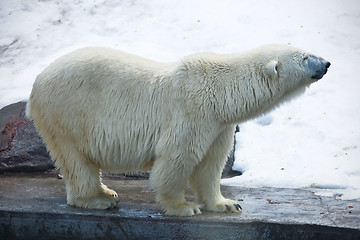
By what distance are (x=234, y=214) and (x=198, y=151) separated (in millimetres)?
671

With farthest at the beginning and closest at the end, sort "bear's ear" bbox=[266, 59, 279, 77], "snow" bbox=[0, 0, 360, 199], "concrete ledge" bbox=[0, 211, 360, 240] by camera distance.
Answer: "snow" bbox=[0, 0, 360, 199] → "bear's ear" bbox=[266, 59, 279, 77] → "concrete ledge" bbox=[0, 211, 360, 240]

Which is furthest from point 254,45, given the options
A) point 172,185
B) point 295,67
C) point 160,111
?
point 172,185

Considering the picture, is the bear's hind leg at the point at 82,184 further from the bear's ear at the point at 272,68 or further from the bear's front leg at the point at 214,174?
the bear's ear at the point at 272,68

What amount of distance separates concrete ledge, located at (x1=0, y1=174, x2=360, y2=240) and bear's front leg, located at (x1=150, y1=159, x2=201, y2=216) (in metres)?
0.11

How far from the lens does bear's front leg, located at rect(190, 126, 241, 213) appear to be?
4867 millimetres

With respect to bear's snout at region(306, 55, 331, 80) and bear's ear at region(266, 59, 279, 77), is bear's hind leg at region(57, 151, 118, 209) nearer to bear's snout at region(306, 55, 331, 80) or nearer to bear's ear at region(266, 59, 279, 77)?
bear's ear at region(266, 59, 279, 77)

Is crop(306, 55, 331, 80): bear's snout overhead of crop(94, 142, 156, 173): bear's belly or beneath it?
overhead

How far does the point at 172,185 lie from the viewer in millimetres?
4594

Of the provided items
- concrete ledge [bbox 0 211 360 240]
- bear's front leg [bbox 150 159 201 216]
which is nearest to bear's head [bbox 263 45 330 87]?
bear's front leg [bbox 150 159 201 216]

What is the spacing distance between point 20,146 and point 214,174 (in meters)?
3.23

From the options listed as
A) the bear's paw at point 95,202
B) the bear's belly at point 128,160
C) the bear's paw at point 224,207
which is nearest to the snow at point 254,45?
the bear's paw at point 224,207

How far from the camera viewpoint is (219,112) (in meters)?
4.60

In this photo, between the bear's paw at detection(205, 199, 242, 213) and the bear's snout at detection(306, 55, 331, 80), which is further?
the bear's paw at detection(205, 199, 242, 213)

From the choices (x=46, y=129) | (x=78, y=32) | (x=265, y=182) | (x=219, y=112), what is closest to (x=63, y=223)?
(x=46, y=129)
